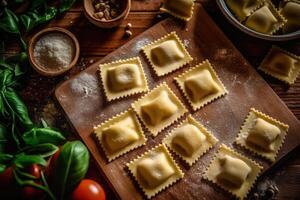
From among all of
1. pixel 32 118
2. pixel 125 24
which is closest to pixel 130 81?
pixel 125 24

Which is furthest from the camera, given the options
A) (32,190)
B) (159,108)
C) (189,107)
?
(189,107)

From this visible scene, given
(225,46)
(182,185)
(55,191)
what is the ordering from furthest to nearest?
(225,46) → (182,185) → (55,191)

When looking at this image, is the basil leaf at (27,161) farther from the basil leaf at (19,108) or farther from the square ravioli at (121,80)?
the square ravioli at (121,80)

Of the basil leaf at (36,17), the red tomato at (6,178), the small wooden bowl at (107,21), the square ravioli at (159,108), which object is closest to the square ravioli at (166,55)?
the square ravioli at (159,108)

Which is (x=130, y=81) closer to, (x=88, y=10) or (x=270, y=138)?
(x=88, y=10)

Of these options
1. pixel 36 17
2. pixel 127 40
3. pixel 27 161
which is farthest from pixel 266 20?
pixel 27 161

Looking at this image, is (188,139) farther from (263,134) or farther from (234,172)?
(263,134)
